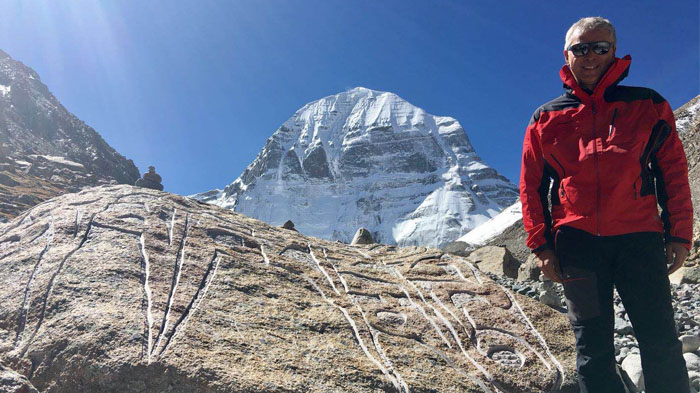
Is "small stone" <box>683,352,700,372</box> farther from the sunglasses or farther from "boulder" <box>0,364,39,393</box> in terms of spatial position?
"boulder" <box>0,364,39,393</box>

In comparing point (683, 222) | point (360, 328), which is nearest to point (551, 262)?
point (683, 222)

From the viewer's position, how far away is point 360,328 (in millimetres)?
4785

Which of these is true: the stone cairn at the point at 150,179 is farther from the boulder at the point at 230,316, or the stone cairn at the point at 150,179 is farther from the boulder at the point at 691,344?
the boulder at the point at 691,344

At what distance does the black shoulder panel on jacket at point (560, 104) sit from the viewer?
3.14 m

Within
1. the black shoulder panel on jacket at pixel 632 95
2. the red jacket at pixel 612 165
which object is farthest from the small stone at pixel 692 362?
the black shoulder panel on jacket at pixel 632 95

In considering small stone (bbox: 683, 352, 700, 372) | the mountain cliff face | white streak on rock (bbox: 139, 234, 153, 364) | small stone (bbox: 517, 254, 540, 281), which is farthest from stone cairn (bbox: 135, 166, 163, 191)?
small stone (bbox: 683, 352, 700, 372)

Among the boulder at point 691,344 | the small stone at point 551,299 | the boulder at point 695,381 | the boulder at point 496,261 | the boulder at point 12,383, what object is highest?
the boulder at point 496,261

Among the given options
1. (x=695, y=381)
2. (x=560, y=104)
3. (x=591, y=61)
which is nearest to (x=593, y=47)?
(x=591, y=61)

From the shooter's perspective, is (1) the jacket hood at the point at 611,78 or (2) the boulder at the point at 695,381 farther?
(2) the boulder at the point at 695,381

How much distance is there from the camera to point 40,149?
76.0 m

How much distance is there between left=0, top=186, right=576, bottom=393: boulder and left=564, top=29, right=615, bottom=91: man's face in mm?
2822

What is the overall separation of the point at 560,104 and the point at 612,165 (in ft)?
1.98

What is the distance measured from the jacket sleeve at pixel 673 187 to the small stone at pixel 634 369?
2.46m

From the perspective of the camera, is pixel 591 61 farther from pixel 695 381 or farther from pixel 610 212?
pixel 695 381
